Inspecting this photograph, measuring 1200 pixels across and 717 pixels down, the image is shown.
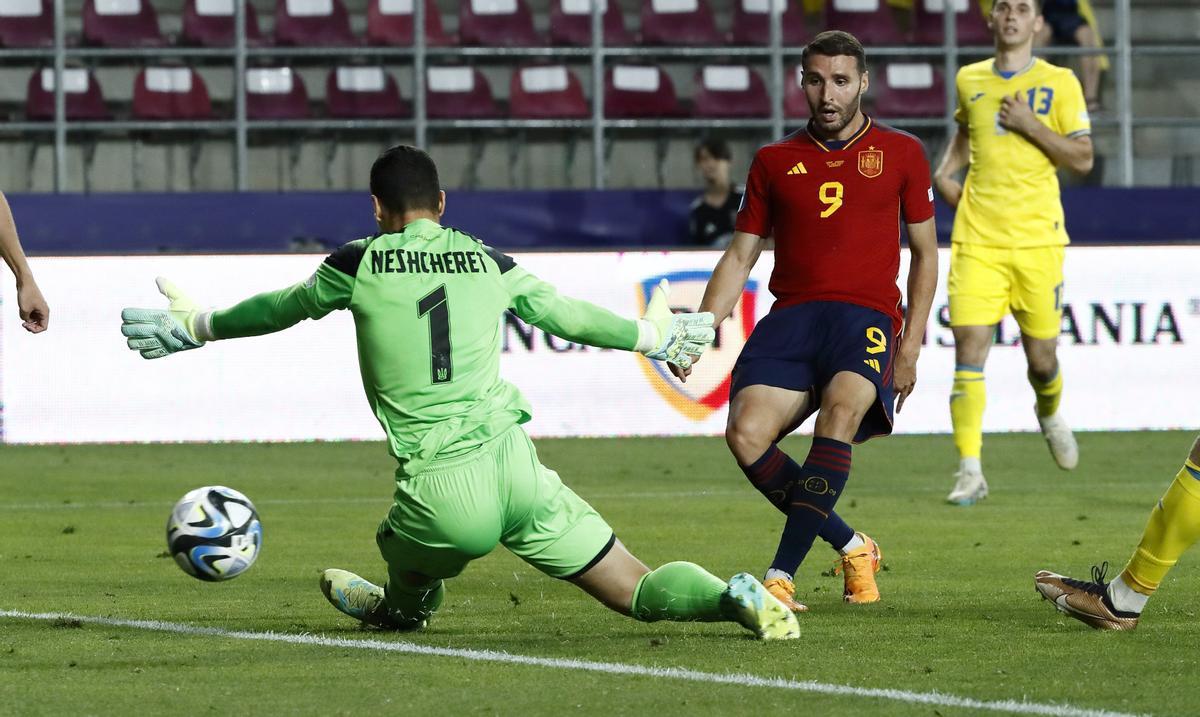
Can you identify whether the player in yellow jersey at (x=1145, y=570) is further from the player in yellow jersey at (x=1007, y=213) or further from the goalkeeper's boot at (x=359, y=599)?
the player in yellow jersey at (x=1007, y=213)

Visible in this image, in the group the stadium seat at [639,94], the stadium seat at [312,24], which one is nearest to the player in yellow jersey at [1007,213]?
the stadium seat at [639,94]

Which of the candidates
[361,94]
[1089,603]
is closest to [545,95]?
[361,94]

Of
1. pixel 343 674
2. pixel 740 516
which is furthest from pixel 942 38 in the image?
pixel 343 674

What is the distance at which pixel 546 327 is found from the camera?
5.54 metres

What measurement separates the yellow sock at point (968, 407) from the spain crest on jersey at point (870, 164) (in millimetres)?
3548

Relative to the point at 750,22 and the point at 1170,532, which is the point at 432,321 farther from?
the point at 750,22

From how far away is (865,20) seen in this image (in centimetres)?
1889

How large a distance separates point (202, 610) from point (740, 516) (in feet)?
12.4

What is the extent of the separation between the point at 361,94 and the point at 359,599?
1270 centimetres

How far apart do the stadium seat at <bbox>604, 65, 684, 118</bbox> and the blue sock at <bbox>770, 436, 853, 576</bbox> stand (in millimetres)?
Result: 12154

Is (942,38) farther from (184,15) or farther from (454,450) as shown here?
(454,450)

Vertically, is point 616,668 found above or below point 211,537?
below

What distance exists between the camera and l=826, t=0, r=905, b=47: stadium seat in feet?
61.8

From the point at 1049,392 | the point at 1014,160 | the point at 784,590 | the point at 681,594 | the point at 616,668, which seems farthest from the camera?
Answer: the point at 1049,392
